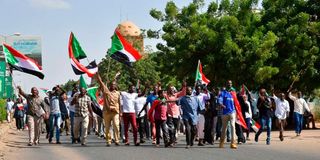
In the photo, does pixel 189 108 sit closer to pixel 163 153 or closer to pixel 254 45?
pixel 163 153

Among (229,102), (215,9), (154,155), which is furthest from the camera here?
(215,9)

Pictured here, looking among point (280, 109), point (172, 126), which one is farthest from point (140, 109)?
point (280, 109)

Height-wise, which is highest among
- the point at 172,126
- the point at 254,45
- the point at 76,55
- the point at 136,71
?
the point at 136,71

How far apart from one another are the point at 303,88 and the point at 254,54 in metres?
3.49

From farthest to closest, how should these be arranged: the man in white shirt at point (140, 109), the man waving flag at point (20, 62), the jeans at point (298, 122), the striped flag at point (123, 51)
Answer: the jeans at point (298, 122)
the striped flag at point (123, 51)
the man in white shirt at point (140, 109)
the man waving flag at point (20, 62)

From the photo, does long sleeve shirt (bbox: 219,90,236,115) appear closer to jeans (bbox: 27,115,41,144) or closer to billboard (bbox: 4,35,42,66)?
jeans (bbox: 27,115,41,144)

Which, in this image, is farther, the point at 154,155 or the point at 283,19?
the point at 283,19

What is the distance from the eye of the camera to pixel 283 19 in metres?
30.5

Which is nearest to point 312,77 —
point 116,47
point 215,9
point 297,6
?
point 297,6

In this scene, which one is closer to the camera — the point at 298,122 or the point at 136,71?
the point at 298,122

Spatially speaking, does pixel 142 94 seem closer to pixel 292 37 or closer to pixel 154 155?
pixel 154 155

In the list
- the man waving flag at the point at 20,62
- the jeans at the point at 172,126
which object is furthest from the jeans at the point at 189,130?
the man waving flag at the point at 20,62

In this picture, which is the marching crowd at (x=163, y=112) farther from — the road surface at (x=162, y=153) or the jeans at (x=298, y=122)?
the jeans at (x=298, y=122)

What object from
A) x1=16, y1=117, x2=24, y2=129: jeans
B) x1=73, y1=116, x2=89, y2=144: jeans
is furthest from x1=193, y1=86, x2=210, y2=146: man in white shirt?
x1=16, y1=117, x2=24, y2=129: jeans
